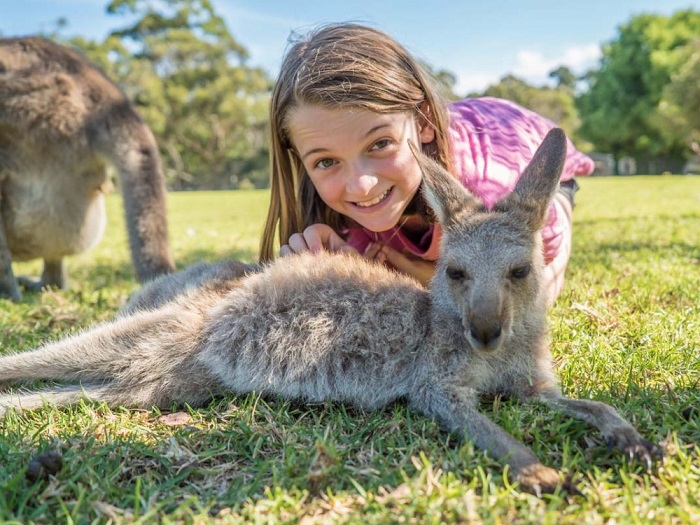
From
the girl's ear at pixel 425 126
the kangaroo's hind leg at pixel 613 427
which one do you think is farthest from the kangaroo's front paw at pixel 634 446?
the girl's ear at pixel 425 126

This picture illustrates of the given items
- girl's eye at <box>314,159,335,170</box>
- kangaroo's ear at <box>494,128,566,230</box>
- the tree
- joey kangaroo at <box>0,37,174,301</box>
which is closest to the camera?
kangaroo's ear at <box>494,128,566,230</box>

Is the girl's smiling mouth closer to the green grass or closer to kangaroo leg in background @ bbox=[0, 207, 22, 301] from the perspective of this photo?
the green grass

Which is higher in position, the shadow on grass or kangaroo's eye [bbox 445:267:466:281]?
kangaroo's eye [bbox 445:267:466:281]

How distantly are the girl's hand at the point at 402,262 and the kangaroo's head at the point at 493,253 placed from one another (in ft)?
2.78

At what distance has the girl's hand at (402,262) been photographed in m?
3.16

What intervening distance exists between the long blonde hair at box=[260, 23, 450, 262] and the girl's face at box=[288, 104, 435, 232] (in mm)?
59

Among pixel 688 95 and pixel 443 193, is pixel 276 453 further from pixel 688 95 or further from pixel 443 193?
pixel 688 95

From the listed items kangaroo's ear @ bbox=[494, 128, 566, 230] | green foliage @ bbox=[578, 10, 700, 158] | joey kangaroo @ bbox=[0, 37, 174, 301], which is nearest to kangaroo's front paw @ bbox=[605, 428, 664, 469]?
kangaroo's ear @ bbox=[494, 128, 566, 230]

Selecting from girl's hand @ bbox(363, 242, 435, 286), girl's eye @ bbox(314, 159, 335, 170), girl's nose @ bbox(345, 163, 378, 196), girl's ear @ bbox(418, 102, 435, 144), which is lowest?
girl's hand @ bbox(363, 242, 435, 286)

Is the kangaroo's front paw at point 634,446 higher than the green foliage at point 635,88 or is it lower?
lower

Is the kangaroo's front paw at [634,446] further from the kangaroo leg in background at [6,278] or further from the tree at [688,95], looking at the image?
the tree at [688,95]

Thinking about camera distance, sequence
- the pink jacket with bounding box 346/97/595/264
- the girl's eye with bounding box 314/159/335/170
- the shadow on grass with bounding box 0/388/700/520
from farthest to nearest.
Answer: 1. the pink jacket with bounding box 346/97/595/264
2. the girl's eye with bounding box 314/159/335/170
3. the shadow on grass with bounding box 0/388/700/520

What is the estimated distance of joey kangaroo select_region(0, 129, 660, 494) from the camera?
204cm

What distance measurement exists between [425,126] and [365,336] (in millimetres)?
1367
